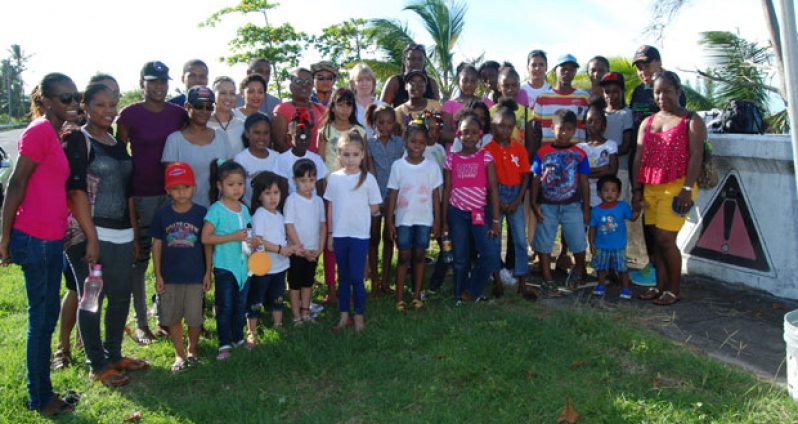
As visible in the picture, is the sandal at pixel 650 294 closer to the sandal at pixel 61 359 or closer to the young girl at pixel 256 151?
the young girl at pixel 256 151

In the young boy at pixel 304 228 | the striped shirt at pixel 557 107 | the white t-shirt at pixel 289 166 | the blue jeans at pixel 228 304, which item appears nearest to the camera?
the blue jeans at pixel 228 304

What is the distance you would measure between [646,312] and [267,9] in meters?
22.8

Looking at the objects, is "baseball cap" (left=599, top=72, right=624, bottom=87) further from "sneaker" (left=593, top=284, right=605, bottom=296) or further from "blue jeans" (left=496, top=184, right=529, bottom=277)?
"sneaker" (left=593, top=284, right=605, bottom=296)

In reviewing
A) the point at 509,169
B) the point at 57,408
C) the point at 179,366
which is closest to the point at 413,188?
the point at 509,169

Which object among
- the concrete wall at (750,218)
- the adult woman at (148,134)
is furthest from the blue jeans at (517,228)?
the adult woman at (148,134)

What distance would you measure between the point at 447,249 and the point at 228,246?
2025mm

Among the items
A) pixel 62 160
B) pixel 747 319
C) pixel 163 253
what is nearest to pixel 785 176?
pixel 747 319

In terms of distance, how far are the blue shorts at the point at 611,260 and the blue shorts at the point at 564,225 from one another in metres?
0.18

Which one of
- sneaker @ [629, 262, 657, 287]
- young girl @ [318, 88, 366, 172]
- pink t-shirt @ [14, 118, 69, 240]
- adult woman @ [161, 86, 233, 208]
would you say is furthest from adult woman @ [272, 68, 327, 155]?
sneaker @ [629, 262, 657, 287]

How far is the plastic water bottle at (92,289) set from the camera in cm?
423

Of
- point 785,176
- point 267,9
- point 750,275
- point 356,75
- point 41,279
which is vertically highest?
point 267,9

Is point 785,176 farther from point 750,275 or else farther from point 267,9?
point 267,9

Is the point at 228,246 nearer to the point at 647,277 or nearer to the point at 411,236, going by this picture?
the point at 411,236

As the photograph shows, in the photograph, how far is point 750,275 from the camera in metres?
5.79
